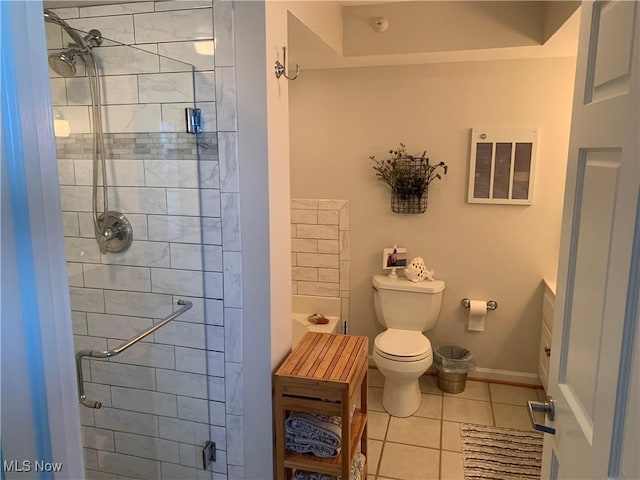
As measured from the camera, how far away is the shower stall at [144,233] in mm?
1838

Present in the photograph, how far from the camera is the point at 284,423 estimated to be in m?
1.94

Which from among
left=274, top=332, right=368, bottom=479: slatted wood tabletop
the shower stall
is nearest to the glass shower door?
the shower stall

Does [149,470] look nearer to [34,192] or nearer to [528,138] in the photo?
[34,192]

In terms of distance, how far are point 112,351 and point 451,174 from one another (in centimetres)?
238

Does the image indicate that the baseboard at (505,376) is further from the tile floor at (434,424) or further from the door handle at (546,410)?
the door handle at (546,410)

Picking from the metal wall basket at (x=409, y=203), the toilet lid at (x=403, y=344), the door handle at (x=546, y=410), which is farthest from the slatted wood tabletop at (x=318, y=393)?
the metal wall basket at (x=409, y=203)

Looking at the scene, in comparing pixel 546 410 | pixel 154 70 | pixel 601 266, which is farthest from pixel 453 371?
pixel 154 70

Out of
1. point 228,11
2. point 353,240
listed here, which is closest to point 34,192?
point 228,11

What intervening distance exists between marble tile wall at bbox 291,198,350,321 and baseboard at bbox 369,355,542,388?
985 millimetres

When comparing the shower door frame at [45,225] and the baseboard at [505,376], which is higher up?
the shower door frame at [45,225]

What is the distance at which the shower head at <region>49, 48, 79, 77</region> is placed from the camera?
5.31 feet

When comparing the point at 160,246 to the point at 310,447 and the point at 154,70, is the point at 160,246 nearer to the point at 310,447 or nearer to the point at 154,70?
the point at 154,70

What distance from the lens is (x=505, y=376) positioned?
11.2 feet

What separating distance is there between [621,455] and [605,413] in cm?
8
